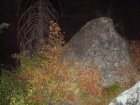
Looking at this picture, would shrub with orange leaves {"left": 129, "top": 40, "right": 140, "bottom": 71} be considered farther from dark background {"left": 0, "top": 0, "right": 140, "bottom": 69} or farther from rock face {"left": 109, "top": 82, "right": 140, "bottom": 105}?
rock face {"left": 109, "top": 82, "right": 140, "bottom": 105}

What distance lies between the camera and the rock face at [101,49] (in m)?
8.00

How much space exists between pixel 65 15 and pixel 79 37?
2.32 metres

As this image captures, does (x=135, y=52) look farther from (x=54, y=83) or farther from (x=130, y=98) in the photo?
(x=130, y=98)

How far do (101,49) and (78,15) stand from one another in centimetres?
286

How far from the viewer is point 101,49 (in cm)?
818

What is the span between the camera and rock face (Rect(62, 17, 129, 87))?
Result: 26.2 ft

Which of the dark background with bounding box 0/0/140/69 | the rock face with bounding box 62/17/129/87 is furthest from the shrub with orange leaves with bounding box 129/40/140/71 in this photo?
the rock face with bounding box 62/17/129/87

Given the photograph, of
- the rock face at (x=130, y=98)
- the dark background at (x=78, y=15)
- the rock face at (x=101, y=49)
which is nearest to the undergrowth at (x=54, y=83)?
the rock face at (x=101, y=49)

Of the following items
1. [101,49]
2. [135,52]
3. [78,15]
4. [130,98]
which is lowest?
[130,98]

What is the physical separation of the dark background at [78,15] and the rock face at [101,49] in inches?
58.1

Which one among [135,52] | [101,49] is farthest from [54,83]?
[135,52]

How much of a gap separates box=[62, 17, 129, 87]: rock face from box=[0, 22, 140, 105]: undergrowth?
26cm

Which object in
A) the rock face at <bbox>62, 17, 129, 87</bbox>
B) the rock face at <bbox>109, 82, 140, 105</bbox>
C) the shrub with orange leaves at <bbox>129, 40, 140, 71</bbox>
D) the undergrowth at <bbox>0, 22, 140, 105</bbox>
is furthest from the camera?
the shrub with orange leaves at <bbox>129, 40, 140, 71</bbox>

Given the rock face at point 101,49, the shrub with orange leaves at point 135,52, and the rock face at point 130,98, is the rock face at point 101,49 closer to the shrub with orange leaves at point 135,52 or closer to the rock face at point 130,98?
the shrub with orange leaves at point 135,52
